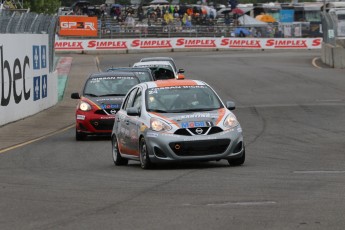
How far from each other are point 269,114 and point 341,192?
17.2m

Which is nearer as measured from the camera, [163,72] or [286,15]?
[163,72]

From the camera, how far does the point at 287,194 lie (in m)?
11.2

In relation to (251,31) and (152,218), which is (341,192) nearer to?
(152,218)

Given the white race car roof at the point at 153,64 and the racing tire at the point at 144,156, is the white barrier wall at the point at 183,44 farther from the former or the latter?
the racing tire at the point at 144,156

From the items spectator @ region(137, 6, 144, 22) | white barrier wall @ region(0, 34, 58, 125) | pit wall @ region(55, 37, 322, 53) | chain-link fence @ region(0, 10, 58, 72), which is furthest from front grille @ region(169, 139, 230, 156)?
spectator @ region(137, 6, 144, 22)

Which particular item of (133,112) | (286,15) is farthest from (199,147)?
(286,15)

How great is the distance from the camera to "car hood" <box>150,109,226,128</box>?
1470cm

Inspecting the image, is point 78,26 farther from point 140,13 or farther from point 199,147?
point 199,147

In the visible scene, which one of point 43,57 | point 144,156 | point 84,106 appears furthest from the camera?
point 43,57

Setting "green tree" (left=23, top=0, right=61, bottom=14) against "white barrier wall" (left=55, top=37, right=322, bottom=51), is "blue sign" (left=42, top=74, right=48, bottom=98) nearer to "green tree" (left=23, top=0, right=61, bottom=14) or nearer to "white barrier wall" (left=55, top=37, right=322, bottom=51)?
"green tree" (left=23, top=0, right=61, bottom=14)

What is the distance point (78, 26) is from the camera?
73.1 metres

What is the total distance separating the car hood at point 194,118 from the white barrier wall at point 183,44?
56.9 m

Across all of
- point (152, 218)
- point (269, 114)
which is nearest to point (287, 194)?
point (152, 218)

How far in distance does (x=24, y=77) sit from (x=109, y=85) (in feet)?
19.9
